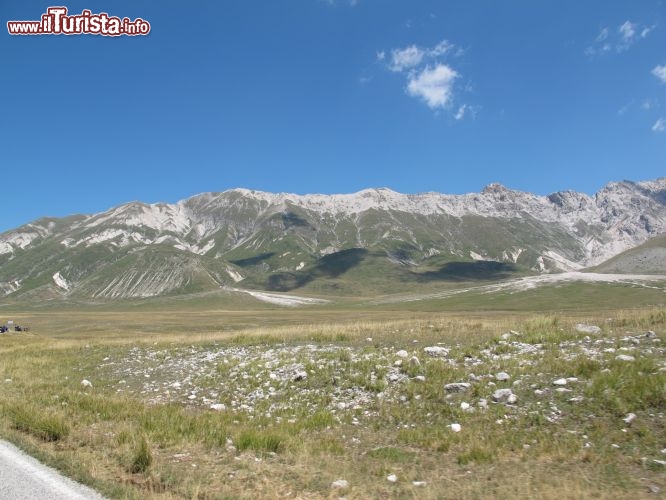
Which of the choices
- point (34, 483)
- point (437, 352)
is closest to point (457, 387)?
point (437, 352)

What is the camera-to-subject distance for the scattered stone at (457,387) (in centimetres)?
1471

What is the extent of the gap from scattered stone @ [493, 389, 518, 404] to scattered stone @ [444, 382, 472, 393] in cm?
114

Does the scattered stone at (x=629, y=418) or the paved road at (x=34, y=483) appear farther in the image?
the scattered stone at (x=629, y=418)

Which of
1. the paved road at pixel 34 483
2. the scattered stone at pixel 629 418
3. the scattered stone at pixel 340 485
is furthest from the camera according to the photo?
the scattered stone at pixel 629 418

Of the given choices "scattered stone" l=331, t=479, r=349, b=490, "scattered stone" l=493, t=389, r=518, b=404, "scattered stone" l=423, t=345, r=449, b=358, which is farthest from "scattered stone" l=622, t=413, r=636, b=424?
"scattered stone" l=423, t=345, r=449, b=358

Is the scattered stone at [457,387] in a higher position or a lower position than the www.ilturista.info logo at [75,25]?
lower

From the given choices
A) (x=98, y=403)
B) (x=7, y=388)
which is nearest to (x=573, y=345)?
(x=98, y=403)

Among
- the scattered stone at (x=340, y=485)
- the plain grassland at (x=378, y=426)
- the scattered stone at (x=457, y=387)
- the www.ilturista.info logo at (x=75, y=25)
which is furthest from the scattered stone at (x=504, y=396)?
the www.ilturista.info logo at (x=75, y=25)

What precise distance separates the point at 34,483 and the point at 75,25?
47669 mm

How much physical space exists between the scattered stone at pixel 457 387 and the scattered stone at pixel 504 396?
3.74 feet

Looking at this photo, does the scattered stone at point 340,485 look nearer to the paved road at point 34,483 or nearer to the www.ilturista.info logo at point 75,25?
the paved road at point 34,483

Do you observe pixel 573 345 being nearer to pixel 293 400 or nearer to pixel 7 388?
pixel 293 400

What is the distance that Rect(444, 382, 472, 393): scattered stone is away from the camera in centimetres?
1471

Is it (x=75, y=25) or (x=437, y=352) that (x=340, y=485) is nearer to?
(x=437, y=352)
